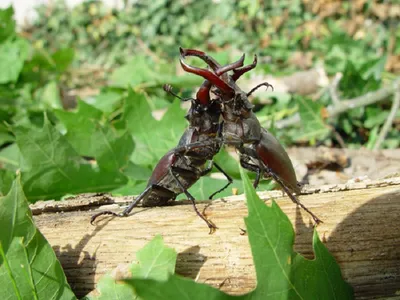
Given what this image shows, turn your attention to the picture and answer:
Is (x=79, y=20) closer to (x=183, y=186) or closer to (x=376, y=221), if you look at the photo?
(x=183, y=186)

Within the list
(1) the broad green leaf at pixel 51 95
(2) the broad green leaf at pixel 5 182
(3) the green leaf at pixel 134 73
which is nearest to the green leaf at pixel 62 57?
(1) the broad green leaf at pixel 51 95

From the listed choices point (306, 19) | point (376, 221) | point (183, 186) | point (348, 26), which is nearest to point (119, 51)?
point (306, 19)

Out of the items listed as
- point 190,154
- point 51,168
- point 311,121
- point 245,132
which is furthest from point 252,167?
point 311,121

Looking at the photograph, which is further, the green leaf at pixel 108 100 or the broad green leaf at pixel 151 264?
the green leaf at pixel 108 100

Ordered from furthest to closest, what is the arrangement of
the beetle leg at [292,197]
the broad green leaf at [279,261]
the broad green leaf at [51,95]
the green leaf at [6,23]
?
the broad green leaf at [51,95] < the green leaf at [6,23] < the beetle leg at [292,197] < the broad green leaf at [279,261]

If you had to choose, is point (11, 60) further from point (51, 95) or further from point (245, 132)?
point (245, 132)

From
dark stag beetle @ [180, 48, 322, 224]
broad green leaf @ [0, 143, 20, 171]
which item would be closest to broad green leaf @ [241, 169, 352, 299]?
dark stag beetle @ [180, 48, 322, 224]

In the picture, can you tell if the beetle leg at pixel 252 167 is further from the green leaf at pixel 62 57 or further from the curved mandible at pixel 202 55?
the green leaf at pixel 62 57
